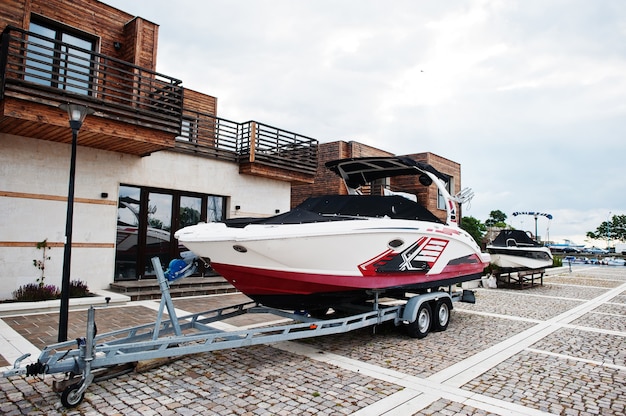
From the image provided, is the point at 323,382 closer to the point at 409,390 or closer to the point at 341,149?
the point at 409,390

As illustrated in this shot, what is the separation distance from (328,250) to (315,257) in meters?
0.17

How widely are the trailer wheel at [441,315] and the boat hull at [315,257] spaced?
42.2 inches

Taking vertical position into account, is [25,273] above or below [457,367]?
above

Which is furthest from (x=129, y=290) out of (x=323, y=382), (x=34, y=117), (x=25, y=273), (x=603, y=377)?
(x=603, y=377)

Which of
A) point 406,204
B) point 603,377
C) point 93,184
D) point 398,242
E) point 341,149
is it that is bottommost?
point 603,377

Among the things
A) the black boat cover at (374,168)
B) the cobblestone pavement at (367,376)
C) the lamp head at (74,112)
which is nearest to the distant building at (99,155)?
the cobblestone pavement at (367,376)

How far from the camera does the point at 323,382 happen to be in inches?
163

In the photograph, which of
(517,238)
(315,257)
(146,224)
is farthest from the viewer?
(517,238)

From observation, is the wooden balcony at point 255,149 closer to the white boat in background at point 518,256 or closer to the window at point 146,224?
the window at point 146,224

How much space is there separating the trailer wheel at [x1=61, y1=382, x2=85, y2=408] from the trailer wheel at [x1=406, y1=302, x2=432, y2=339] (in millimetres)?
4261

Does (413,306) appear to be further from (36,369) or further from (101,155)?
(101,155)

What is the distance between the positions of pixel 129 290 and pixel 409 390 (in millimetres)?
7014

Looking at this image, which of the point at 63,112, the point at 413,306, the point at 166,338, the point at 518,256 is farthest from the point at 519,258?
the point at 63,112

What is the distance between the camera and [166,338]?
162 inches
